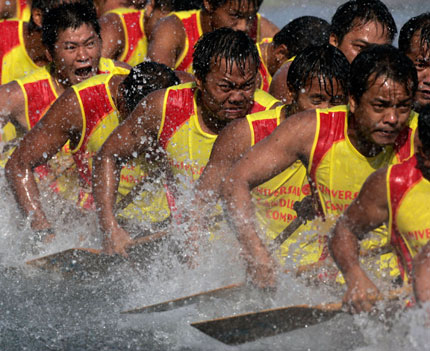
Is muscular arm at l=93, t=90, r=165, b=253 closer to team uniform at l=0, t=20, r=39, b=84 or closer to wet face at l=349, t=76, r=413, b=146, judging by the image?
wet face at l=349, t=76, r=413, b=146

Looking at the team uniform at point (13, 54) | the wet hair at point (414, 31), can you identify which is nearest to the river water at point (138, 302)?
the team uniform at point (13, 54)

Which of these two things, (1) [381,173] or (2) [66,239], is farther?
(2) [66,239]

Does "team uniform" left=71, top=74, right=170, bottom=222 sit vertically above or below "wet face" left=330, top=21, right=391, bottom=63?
below

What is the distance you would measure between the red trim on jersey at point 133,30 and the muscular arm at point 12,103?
1288mm

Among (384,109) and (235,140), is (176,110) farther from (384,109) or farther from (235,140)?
(384,109)

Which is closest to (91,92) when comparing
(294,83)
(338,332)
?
(294,83)

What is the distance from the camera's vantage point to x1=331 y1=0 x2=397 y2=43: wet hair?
4734 mm

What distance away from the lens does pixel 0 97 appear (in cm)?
500

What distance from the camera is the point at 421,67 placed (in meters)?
4.46

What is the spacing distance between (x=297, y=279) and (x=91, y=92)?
4.99 feet

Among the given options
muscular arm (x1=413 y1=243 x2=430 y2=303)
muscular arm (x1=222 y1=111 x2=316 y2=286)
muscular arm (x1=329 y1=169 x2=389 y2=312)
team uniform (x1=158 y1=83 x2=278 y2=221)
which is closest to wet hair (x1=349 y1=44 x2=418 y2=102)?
muscular arm (x1=222 y1=111 x2=316 y2=286)

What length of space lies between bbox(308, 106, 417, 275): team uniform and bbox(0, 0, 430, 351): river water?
341 mm

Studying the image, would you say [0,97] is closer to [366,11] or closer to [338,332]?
[366,11]

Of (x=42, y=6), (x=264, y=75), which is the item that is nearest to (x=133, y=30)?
(x=42, y=6)
